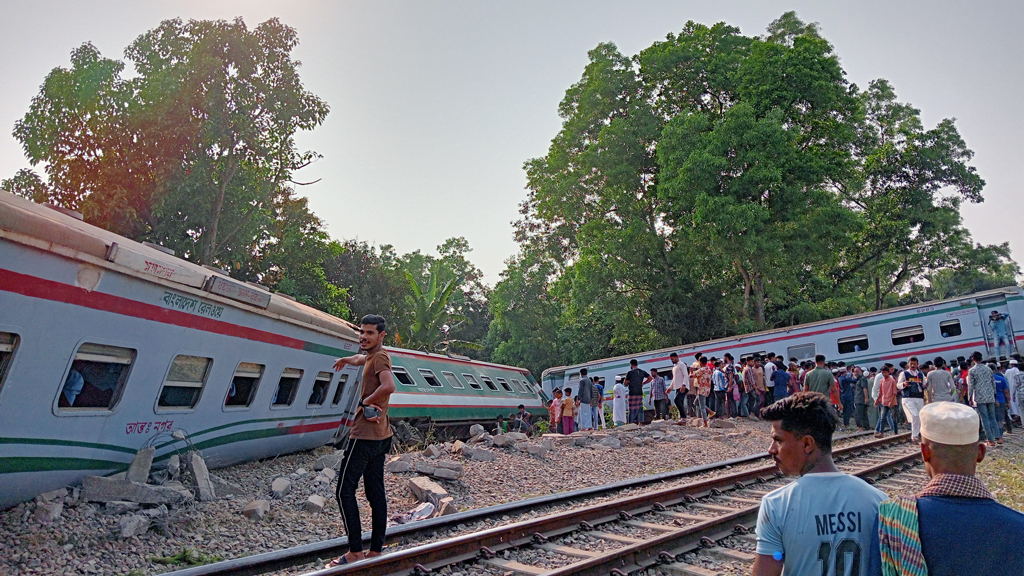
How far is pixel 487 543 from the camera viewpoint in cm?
596

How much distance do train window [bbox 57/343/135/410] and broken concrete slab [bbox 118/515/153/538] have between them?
1.45 meters

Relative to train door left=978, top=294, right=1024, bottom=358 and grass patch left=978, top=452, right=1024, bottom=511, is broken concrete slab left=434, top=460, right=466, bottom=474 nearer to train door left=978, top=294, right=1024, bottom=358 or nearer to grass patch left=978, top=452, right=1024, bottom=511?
grass patch left=978, top=452, right=1024, bottom=511

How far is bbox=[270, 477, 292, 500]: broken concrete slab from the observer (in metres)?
8.17

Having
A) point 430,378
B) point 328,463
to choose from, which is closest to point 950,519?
point 328,463

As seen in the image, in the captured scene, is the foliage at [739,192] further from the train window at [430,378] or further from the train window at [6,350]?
the train window at [6,350]

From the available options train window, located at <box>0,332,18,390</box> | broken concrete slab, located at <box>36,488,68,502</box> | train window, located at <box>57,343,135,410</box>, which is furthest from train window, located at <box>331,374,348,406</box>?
train window, located at <box>0,332,18,390</box>

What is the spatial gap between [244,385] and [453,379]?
10600 mm

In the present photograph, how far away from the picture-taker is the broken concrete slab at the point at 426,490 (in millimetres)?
7832

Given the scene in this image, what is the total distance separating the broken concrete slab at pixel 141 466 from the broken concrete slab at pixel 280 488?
145 cm

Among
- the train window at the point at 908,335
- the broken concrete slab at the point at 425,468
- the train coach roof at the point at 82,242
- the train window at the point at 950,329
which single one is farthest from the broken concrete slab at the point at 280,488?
the train window at the point at 950,329

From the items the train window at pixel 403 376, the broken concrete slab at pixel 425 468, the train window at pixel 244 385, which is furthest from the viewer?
the train window at pixel 403 376

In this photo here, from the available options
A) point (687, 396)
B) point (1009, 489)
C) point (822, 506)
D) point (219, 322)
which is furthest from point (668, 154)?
point (822, 506)

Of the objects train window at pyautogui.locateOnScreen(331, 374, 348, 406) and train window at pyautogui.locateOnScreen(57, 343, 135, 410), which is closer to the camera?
train window at pyautogui.locateOnScreen(57, 343, 135, 410)

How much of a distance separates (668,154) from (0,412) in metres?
24.6
